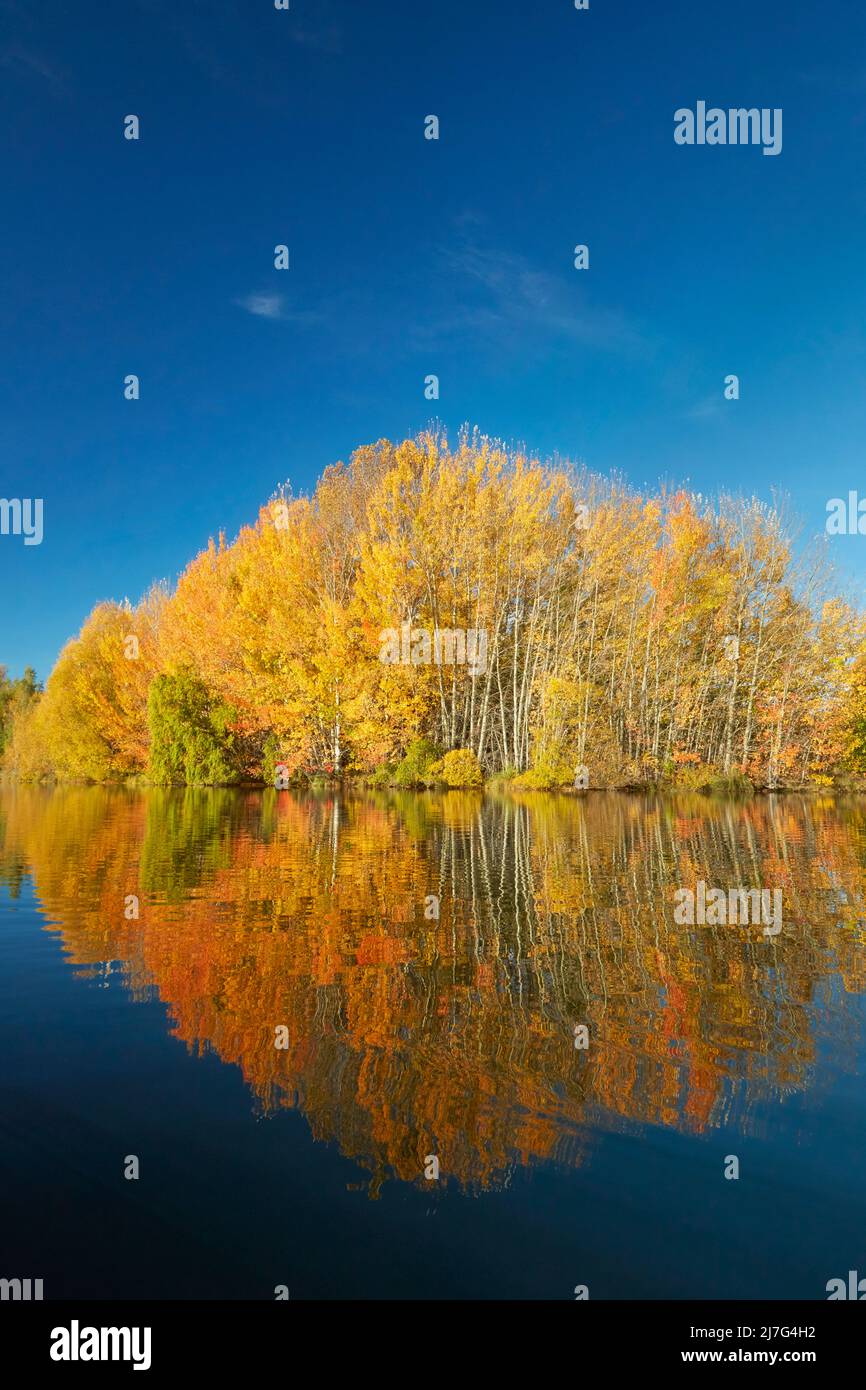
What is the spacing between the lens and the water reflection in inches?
165

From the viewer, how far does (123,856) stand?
14.0 metres

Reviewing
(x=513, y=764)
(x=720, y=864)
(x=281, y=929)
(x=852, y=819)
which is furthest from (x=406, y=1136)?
(x=513, y=764)

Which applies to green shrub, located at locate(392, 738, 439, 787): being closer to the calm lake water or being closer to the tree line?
the tree line

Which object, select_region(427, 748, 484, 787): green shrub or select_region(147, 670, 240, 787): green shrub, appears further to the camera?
select_region(147, 670, 240, 787): green shrub

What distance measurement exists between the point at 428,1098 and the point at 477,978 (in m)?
2.22

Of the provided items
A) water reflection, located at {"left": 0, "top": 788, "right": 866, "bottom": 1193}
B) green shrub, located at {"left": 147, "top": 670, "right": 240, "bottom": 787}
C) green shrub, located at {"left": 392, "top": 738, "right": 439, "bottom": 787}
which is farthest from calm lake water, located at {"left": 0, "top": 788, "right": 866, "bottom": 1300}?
green shrub, located at {"left": 147, "top": 670, "right": 240, "bottom": 787}

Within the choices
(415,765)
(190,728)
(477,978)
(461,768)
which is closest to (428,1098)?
(477,978)

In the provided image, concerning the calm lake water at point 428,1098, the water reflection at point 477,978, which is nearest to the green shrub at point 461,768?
the water reflection at point 477,978

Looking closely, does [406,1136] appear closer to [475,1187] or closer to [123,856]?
[475,1187]

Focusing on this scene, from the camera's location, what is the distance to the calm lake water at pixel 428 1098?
3.14 metres

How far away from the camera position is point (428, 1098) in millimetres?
4207

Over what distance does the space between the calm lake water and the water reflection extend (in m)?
0.03

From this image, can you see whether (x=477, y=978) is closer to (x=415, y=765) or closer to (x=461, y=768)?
(x=461, y=768)

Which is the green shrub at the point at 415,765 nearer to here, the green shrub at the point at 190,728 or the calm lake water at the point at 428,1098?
the green shrub at the point at 190,728
